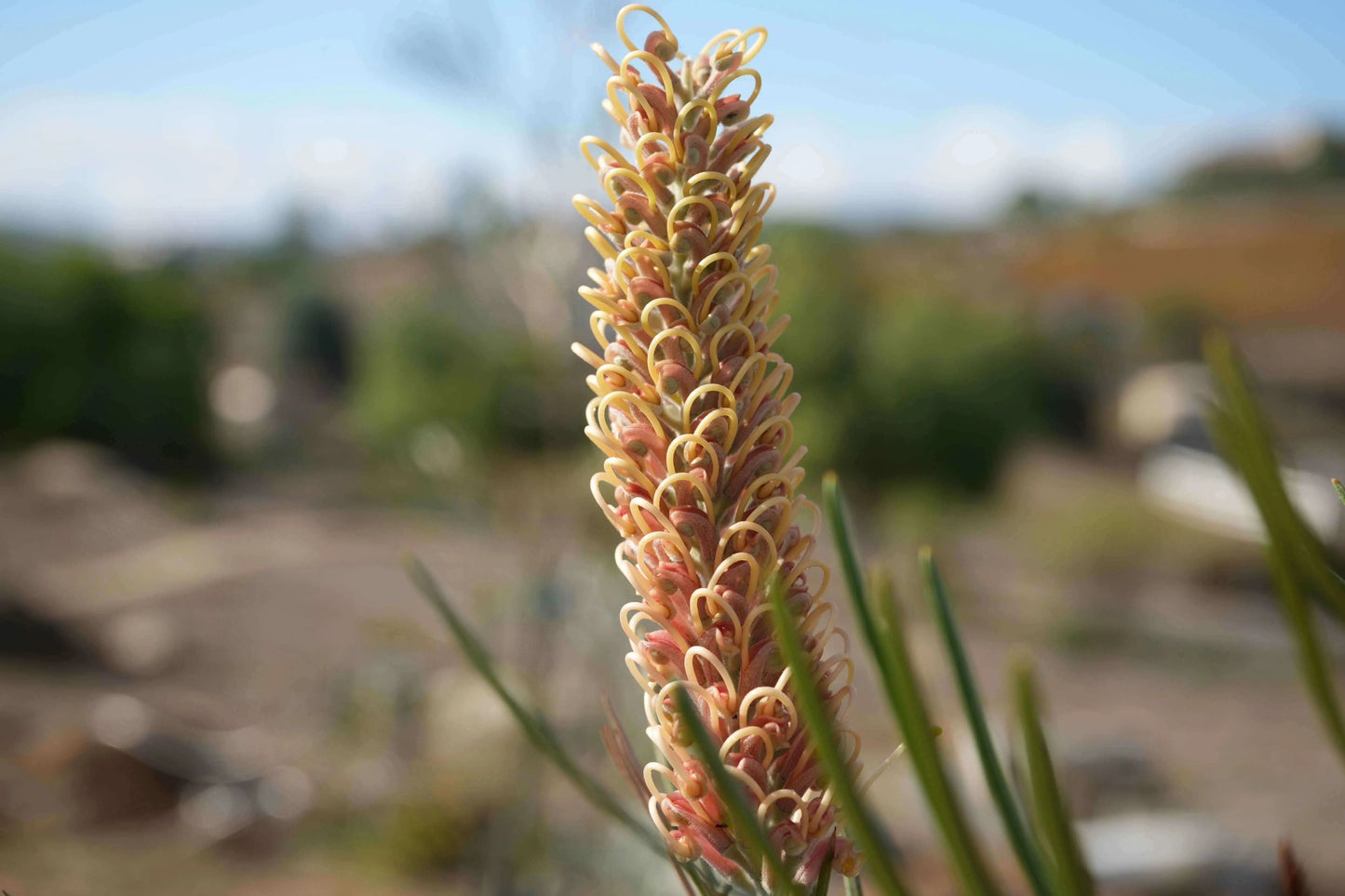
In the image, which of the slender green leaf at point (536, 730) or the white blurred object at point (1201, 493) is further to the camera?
the white blurred object at point (1201, 493)

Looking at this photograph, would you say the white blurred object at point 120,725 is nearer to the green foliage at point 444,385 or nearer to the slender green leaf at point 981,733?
the green foliage at point 444,385

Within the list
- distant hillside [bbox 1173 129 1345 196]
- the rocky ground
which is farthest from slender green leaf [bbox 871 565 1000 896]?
distant hillside [bbox 1173 129 1345 196]

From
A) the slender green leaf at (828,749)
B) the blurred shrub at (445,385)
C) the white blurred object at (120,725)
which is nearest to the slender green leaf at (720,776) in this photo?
the slender green leaf at (828,749)

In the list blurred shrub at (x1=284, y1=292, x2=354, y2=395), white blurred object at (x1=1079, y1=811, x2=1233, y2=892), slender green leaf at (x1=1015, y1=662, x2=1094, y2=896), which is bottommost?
white blurred object at (x1=1079, y1=811, x2=1233, y2=892)

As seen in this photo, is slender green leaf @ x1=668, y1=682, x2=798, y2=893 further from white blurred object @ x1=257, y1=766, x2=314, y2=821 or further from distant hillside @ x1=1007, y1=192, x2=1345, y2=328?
distant hillside @ x1=1007, y1=192, x2=1345, y2=328

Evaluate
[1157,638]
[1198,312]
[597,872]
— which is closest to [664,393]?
[597,872]

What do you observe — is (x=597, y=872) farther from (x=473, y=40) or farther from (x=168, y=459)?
(x=168, y=459)
